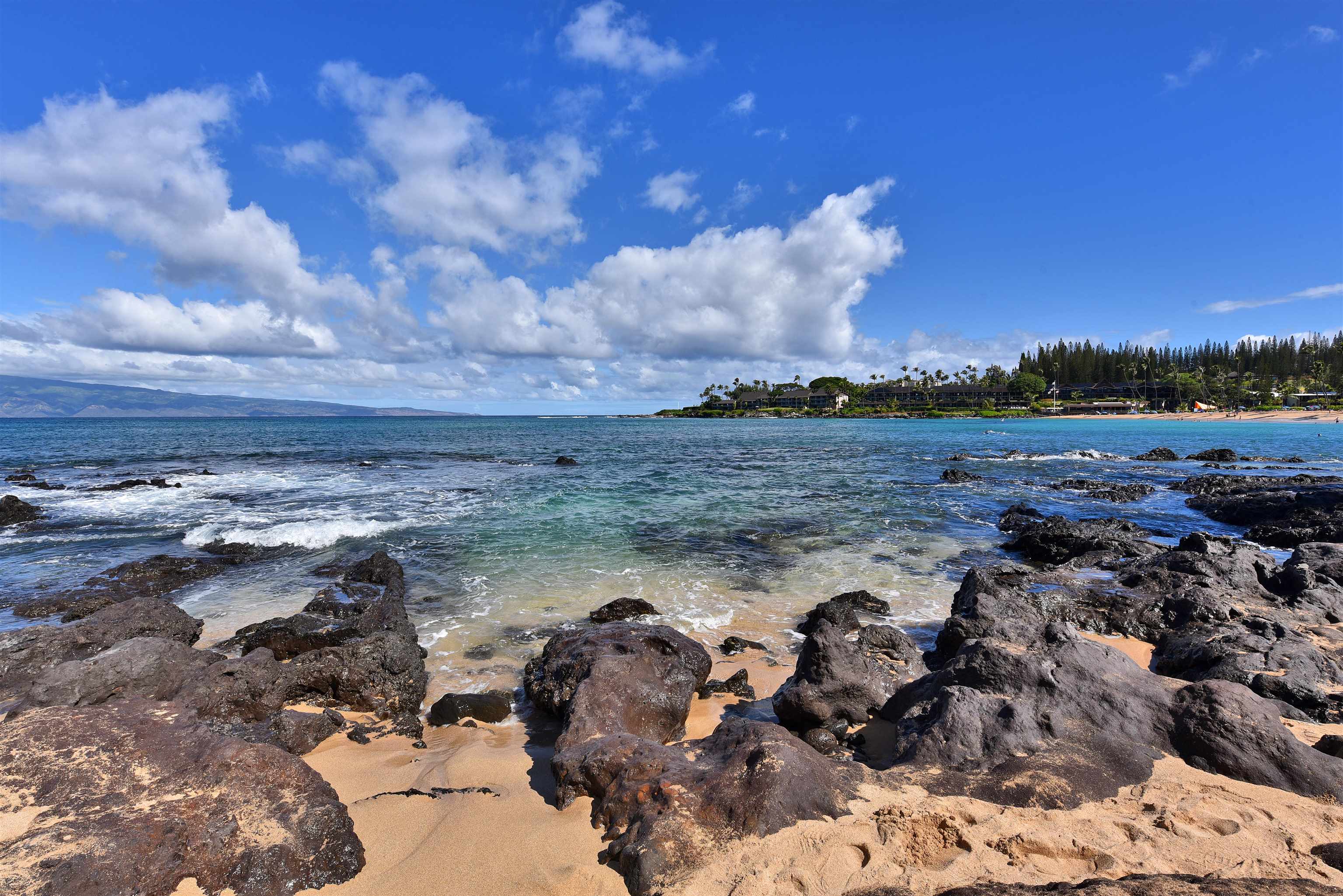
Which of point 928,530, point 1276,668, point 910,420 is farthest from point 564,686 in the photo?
point 910,420

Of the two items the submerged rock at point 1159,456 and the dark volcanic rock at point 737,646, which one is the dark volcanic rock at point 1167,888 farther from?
the submerged rock at point 1159,456

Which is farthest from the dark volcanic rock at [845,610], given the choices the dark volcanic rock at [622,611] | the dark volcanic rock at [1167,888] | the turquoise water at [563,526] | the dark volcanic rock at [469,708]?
the dark volcanic rock at [1167,888]

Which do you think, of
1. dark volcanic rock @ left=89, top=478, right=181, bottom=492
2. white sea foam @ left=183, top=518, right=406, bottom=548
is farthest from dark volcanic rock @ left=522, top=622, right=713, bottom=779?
dark volcanic rock @ left=89, top=478, right=181, bottom=492

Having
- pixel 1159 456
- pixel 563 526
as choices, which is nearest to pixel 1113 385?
pixel 1159 456

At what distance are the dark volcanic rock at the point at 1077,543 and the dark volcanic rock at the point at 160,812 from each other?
15.6m

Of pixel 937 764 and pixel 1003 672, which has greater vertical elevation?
pixel 1003 672

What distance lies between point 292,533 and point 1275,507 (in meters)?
31.4

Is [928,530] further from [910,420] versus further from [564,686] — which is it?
[910,420]

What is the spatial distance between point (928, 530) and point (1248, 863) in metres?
15.2

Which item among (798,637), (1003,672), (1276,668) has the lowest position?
(798,637)

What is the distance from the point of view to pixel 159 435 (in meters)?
81.1

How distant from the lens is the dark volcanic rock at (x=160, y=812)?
3576mm

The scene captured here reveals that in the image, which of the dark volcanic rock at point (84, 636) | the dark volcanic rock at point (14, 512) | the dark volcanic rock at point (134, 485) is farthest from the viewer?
the dark volcanic rock at point (134, 485)

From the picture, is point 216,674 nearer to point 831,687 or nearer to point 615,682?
point 615,682
